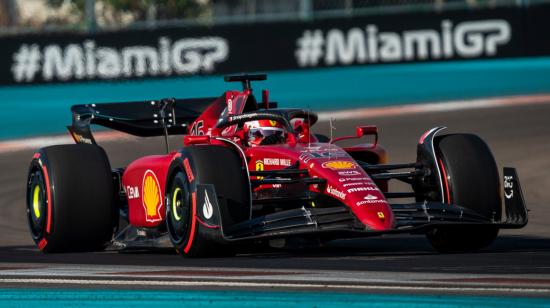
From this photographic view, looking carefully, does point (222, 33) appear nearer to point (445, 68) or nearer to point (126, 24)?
point (126, 24)

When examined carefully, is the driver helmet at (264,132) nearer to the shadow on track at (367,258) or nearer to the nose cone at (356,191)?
the shadow on track at (367,258)

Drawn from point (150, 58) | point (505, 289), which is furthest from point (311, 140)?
point (150, 58)

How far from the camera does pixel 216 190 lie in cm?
841

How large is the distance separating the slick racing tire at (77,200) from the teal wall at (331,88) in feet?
34.5

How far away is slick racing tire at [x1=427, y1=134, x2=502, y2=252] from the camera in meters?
8.93

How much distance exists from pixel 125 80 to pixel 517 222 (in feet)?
42.8

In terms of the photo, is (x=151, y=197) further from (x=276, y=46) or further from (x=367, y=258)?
(x=276, y=46)

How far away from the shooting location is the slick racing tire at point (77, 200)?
380 inches

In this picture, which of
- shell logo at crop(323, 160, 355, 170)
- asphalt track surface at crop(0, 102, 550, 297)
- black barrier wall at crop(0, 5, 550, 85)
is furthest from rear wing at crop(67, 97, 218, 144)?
black barrier wall at crop(0, 5, 550, 85)

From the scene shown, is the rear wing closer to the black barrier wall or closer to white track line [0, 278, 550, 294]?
white track line [0, 278, 550, 294]

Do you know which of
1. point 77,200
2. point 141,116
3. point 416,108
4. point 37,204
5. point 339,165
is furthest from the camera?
point 416,108

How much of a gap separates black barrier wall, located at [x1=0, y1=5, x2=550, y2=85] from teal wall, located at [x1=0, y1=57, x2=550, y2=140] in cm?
16

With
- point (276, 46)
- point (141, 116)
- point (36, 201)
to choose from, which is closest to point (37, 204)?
point (36, 201)

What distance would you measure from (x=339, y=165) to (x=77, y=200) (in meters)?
2.22
